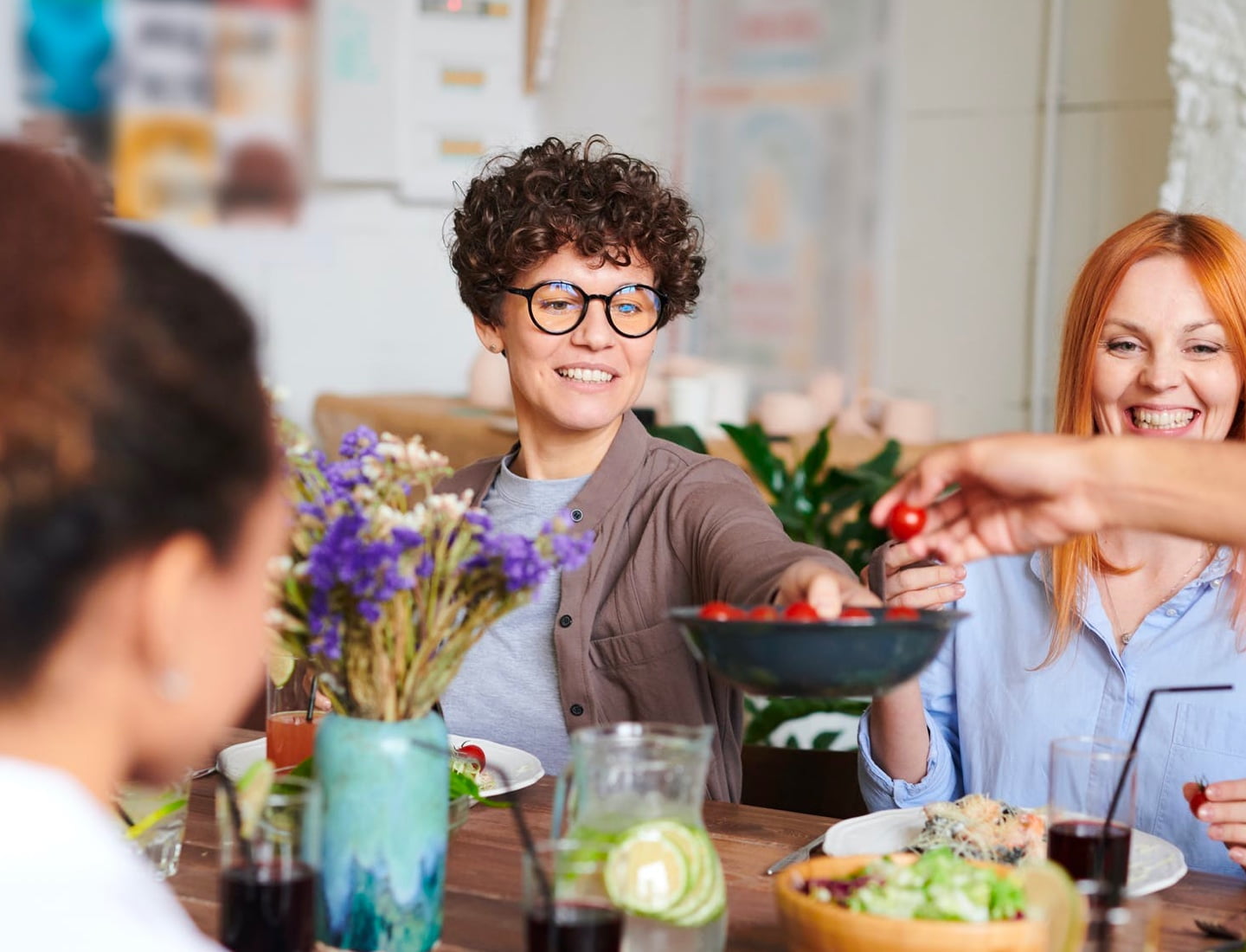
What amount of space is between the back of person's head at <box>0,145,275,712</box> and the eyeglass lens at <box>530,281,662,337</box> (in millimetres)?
1190

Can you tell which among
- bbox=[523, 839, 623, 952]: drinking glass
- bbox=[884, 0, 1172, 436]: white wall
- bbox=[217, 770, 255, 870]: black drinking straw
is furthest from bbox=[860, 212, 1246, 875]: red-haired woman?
bbox=[884, 0, 1172, 436]: white wall

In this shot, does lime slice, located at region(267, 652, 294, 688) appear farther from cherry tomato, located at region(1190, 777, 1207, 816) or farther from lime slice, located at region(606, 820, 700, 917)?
cherry tomato, located at region(1190, 777, 1207, 816)

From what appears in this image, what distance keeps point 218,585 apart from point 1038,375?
3388 mm

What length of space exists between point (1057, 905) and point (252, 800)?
A: 1.77 feet

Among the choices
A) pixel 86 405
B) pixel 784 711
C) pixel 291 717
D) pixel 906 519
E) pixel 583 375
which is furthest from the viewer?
pixel 784 711

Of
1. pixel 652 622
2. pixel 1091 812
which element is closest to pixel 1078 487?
pixel 1091 812

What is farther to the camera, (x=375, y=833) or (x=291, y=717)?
(x=291, y=717)

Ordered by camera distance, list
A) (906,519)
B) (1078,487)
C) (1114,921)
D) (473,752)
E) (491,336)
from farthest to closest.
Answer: (491,336) < (473,752) < (906,519) < (1078,487) < (1114,921)

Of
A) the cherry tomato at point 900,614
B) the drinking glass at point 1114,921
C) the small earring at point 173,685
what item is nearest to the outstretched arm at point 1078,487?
the cherry tomato at point 900,614

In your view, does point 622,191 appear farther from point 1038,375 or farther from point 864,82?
point 864,82

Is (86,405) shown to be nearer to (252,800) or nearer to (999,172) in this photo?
(252,800)

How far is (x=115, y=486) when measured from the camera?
0.76 metres

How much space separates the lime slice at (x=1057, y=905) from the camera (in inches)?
36.5

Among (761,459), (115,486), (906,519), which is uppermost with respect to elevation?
(115,486)
